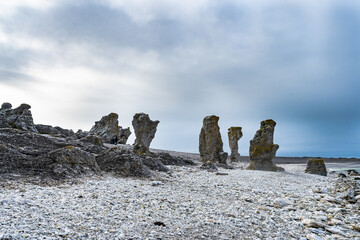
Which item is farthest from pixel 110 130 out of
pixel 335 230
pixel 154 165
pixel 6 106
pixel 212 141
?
pixel 335 230

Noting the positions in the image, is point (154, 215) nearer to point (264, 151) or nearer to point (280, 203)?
point (280, 203)

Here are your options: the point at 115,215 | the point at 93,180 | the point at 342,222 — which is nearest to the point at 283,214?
the point at 342,222

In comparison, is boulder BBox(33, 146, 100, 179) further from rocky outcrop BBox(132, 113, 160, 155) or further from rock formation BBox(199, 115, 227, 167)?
rock formation BBox(199, 115, 227, 167)

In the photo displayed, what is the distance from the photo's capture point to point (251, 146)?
30.5m

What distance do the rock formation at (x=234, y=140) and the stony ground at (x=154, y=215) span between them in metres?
36.6

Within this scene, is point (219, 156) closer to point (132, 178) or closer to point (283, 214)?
point (132, 178)

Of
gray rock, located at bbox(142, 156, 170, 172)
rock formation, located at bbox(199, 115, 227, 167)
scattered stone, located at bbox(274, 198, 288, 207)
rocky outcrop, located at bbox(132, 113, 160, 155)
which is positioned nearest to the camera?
scattered stone, located at bbox(274, 198, 288, 207)

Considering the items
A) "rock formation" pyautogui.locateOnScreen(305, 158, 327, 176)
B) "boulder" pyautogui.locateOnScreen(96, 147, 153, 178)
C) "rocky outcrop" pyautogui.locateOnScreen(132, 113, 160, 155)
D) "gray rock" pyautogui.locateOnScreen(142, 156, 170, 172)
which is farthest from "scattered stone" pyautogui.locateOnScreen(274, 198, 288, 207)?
"rocky outcrop" pyautogui.locateOnScreen(132, 113, 160, 155)

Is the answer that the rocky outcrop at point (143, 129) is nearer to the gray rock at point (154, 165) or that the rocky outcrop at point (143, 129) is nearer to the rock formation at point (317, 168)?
the gray rock at point (154, 165)

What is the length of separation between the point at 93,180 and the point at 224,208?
6484mm

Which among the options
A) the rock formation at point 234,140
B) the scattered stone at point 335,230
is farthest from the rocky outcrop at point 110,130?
the scattered stone at point 335,230

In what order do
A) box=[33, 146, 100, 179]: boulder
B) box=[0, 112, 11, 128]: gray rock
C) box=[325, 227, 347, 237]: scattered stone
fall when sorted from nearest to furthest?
box=[325, 227, 347, 237]: scattered stone < box=[33, 146, 100, 179]: boulder < box=[0, 112, 11, 128]: gray rock

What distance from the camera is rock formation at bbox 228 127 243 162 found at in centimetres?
4872

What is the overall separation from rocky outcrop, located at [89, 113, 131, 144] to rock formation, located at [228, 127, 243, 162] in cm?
2344
